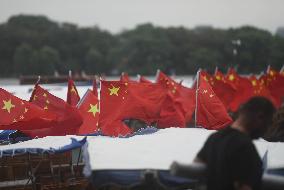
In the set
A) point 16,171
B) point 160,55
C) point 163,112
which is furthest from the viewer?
point 160,55

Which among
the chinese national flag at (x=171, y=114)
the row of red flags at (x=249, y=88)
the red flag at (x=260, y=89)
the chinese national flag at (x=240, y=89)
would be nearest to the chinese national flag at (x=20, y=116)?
the chinese national flag at (x=171, y=114)

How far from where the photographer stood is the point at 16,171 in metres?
8.71

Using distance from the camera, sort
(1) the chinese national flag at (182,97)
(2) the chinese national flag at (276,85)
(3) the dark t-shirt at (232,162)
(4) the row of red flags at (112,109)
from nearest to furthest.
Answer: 1. (3) the dark t-shirt at (232,162)
2. (4) the row of red flags at (112,109)
3. (1) the chinese national flag at (182,97)
4. (2) the chinese national flag at (276,85)

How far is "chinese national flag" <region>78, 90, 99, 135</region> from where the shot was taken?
36.2 ft

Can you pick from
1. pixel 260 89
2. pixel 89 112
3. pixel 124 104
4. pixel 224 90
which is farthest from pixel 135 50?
pixel 124 104

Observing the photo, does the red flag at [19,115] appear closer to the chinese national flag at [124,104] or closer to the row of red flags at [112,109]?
the row of red flags at [112,109]

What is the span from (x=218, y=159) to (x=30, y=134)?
6.81 metres

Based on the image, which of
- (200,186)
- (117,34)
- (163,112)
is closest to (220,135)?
(200,186)

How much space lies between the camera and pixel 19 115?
932cm

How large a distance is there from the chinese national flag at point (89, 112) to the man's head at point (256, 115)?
792 cm

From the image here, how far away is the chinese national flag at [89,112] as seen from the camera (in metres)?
11.0

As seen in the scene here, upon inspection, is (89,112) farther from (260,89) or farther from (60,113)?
(260,89)

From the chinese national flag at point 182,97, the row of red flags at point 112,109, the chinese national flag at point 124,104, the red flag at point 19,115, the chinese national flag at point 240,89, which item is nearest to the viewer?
the red flag at point 19,115

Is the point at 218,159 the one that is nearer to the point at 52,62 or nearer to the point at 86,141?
the point at 86,141
